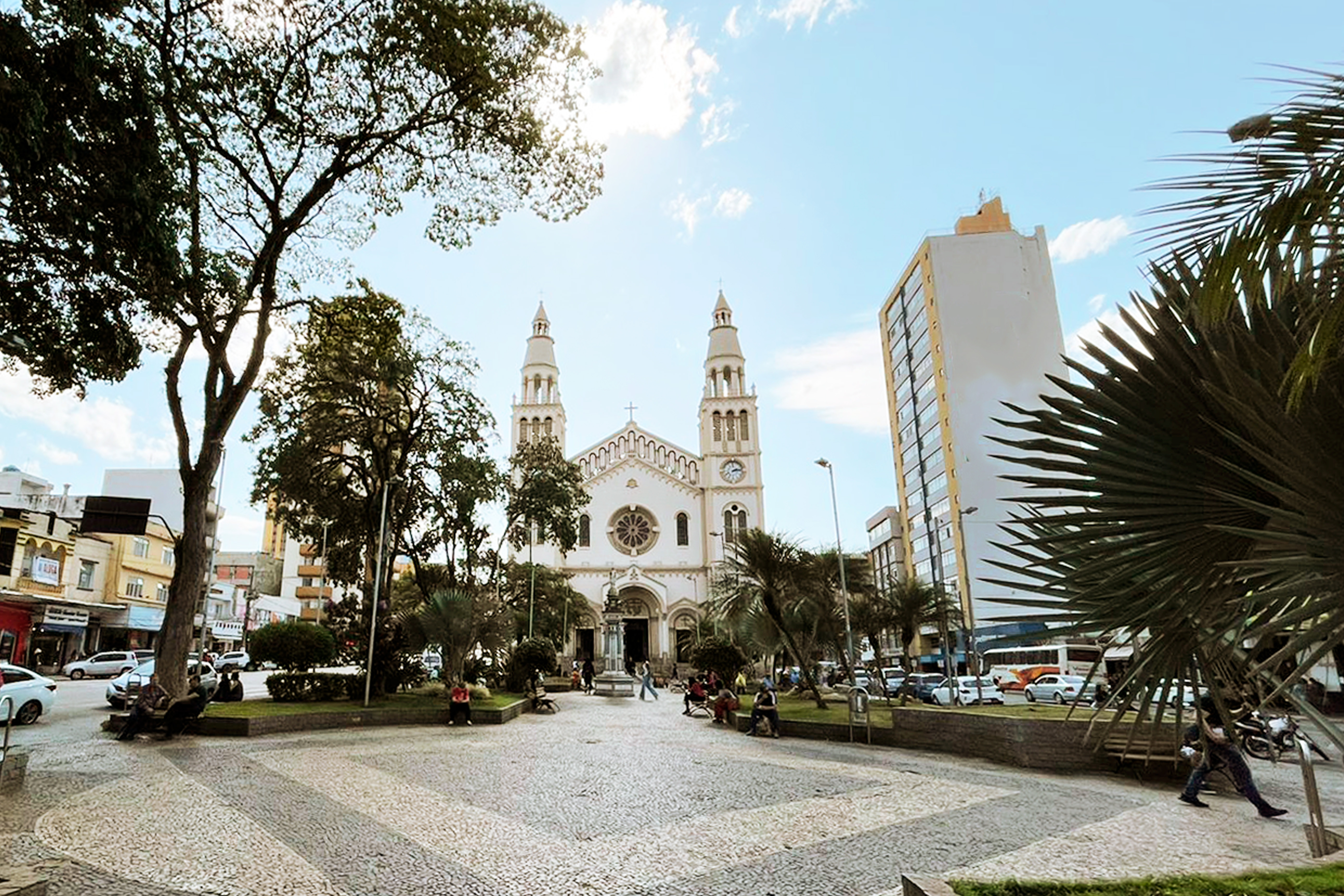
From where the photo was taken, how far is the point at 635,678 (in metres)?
39.6

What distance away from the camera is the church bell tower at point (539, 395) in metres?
54.6

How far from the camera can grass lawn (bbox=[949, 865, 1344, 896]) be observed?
12.2 feet

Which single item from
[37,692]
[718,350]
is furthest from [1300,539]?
[718,350]

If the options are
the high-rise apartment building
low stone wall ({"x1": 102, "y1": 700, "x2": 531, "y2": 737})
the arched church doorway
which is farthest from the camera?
the arched church doorway

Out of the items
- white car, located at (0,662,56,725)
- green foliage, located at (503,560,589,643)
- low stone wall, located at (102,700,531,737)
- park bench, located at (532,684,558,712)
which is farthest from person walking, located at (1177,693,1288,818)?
green foliage, located at (503,560,589,643)

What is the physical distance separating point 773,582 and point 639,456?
3580cm

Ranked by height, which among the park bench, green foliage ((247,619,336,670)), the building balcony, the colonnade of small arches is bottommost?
the park bench

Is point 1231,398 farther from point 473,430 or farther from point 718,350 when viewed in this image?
point 718,350

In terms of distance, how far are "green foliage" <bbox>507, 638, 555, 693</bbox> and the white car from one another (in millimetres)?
13266

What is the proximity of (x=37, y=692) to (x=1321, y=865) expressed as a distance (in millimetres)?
19131

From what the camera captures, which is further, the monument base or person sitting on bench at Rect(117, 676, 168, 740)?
the monument base

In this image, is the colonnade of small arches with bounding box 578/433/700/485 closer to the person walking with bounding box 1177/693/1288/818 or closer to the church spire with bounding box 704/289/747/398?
the church spire with bounding box 704/289/747/398

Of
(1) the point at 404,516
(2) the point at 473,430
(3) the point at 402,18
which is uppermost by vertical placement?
(3) the point at 402,18

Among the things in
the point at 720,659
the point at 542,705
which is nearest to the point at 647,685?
the point at 720,659
